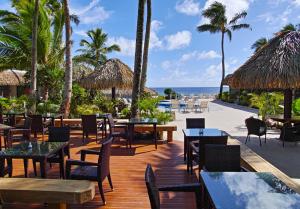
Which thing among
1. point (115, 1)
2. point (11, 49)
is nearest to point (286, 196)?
point (115, 1)

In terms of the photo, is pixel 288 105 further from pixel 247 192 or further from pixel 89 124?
pixel 247 192

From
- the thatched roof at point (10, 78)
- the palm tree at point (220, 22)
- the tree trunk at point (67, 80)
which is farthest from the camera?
the palm tree at point (220, 22)

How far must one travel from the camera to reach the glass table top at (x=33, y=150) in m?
4.28

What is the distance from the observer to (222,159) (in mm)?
4023

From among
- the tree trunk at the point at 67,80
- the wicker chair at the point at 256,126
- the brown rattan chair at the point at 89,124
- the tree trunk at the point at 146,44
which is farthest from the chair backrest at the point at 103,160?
the tree trunk at the point at 146,44

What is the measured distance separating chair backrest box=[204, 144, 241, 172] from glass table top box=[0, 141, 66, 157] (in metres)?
2.12

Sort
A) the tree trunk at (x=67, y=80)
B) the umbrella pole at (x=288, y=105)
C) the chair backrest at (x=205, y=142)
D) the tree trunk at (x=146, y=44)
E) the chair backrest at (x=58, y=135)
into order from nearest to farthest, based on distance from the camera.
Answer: the chair backrest at (x=205, y=142), the chair backrest at (x=58, y=135), the umbrella pole at (x=288, y=105), the tree trunk at (x=67, y=80), the tree trunk at (x=146, y=44)

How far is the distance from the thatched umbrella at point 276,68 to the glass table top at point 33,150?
7111mm

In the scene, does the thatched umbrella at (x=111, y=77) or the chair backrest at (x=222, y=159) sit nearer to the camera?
the chair backrest at (x=222, y=159)

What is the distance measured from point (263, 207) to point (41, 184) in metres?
2.00

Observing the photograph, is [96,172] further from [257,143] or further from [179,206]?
[257,143]

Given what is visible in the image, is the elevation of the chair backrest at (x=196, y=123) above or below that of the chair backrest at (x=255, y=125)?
above

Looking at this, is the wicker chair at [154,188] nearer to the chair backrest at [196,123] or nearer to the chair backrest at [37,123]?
the chair backrest at [196,123]

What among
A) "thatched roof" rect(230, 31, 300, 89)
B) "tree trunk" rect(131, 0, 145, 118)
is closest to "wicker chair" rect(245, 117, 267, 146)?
"thatched roof" rect(230, 31, 300, 89)
